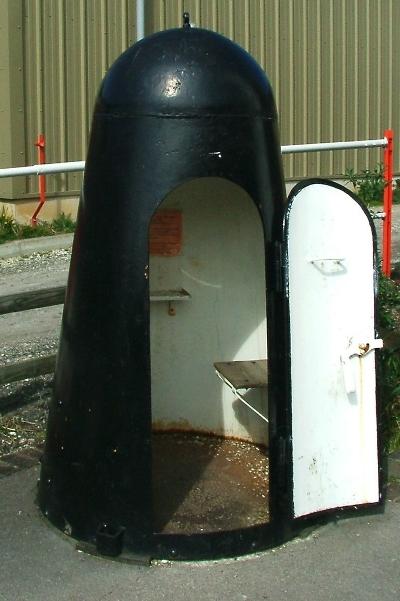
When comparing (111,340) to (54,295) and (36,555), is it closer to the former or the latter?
(36,555)

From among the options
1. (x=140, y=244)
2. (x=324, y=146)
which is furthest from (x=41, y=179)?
(x=140, y=244)

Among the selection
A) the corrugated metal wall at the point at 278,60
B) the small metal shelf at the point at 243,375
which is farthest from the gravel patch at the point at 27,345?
the corrugated metal wall at the point at 278,60

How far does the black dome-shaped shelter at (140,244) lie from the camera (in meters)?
4.04

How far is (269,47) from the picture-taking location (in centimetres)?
1467

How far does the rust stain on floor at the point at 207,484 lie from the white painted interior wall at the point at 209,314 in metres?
0.13

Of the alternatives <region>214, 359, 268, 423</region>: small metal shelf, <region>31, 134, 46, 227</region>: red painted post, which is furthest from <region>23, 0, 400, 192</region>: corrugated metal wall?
<region>214, 359, 268, 423</region>: small metal shelf

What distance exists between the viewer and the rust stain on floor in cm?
445

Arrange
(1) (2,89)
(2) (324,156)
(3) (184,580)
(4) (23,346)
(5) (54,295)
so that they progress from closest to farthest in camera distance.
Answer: (3) (184,580) → (5) (54,295) → (4) (23,346) → (1) (2,89) → (2) (324,156)

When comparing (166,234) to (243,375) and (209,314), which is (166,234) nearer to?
(209,314)

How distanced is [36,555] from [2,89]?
893 centimetres

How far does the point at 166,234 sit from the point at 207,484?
55.1 inches

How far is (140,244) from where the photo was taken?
404 cm

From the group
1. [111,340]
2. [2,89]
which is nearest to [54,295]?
[111,340]

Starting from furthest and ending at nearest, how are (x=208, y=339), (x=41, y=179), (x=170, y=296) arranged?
1. (x=41, y=179)
2. (x=208, y=339)
3. (x=170, y=296)
